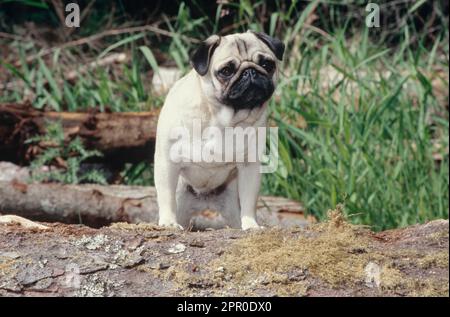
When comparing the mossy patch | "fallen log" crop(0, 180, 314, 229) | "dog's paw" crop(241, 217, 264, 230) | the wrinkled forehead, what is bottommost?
"fallen log" crop(0, 180, 314, 229)

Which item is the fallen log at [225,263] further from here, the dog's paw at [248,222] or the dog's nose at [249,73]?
the dog's nose at [249,73]

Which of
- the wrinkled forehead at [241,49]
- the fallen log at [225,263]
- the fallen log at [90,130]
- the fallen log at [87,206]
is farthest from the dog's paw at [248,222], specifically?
the fallen log at [90,130]

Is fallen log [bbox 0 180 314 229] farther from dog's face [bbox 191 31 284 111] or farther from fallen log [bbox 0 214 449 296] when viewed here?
fallen log [bbox 0 214 449 296]

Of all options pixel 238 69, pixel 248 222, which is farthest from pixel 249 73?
pixel 248 222

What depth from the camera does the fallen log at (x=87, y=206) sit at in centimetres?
543

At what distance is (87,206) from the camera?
214 inches

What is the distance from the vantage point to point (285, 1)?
26.3 feet

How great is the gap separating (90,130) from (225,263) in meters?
3.17

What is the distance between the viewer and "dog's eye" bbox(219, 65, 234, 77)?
12.3ft

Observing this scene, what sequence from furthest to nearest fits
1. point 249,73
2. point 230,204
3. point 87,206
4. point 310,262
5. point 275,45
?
1. point 87,206
2. point 230,204
3. point 275,45
4. point 249,73
5. point 310,262

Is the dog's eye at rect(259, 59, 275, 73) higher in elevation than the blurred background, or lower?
higher

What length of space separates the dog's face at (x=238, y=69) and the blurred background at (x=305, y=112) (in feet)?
3.27

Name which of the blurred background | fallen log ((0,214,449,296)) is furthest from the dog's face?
the blurred background

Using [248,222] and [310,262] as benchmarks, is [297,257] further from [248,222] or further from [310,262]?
[248,222]
